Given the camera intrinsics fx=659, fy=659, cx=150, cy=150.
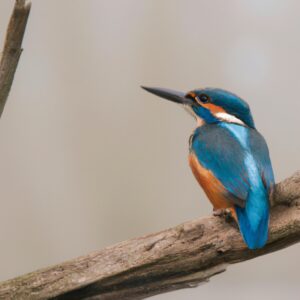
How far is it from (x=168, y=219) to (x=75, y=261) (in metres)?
1.35

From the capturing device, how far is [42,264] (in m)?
2.92

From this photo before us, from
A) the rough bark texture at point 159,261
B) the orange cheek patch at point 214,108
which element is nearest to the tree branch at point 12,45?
the rough bark texture at point 159,261

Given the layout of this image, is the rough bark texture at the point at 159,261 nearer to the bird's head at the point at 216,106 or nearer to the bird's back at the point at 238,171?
the bird's back at the point at 238,171

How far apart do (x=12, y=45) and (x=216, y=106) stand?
58 centimetres

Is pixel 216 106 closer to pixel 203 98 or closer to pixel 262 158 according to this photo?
pixel 203 98

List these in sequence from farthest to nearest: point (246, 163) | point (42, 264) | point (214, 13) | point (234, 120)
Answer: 1. point (42, 264)
2. point (214, 13)
3. point (234, 120)
4. point (246, 163)

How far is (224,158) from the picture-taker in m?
1.62

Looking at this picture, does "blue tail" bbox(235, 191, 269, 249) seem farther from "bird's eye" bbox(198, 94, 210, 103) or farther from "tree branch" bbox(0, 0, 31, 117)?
"tree branch" bbox(0, 0, 31, 117)

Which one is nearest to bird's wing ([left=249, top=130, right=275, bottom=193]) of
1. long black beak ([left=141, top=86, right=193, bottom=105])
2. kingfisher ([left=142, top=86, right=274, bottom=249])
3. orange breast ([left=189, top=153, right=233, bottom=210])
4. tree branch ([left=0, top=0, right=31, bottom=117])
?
kingfisher ([left=142, top=86, right=274, bottom=249])

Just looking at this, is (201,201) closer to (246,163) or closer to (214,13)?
(214,13)

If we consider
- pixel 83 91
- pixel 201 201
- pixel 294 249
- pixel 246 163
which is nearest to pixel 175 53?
pixel 83 91

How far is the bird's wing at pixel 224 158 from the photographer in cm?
154

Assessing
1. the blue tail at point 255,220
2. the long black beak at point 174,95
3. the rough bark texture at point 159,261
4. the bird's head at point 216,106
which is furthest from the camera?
the long black beak at point 174,95

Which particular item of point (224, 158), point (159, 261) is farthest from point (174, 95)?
point (159, 261)
